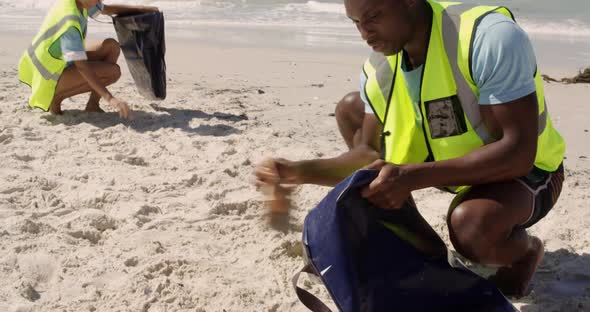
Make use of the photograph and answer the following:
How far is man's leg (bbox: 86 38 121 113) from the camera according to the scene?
185 inches

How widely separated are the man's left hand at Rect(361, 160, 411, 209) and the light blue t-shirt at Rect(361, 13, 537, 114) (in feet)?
1.16

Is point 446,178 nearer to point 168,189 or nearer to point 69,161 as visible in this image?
point 168,189

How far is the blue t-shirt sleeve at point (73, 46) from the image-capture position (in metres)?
4.34

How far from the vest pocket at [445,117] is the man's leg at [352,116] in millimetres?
544

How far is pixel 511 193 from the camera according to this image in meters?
2.06

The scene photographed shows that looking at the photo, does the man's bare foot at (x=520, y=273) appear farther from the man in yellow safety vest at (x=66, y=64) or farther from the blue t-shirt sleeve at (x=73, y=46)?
the blue t-shirt sleeve at (x=73, y=46)

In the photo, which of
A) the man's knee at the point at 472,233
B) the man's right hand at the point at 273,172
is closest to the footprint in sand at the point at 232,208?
the man's right hand at the point at 273,172

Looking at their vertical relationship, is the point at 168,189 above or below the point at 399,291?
below

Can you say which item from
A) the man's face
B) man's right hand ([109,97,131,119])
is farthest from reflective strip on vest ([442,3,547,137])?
man's right hand ([109,97,131,119])

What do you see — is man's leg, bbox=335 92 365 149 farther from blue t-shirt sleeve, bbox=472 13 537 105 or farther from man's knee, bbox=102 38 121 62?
man's knee, bbox=102 38 121 62

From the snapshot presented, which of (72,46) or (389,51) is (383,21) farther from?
(72,46)

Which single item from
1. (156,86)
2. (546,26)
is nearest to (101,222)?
(156,86)

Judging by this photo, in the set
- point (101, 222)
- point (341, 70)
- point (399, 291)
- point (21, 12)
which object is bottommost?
point (21, 12)

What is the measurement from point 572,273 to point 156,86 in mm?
3121
